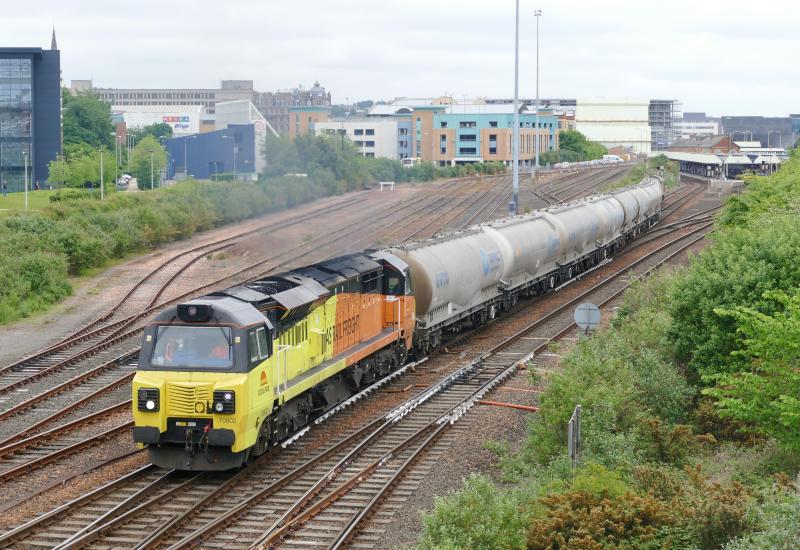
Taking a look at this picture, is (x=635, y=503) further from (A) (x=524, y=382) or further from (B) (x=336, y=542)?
(A) (x=524, y=382)

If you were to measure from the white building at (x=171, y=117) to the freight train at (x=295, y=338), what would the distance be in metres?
107

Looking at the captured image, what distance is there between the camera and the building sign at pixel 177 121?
146 meters

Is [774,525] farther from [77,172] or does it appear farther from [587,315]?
[77,172]

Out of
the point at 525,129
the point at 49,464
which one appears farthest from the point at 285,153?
the point at 525,129

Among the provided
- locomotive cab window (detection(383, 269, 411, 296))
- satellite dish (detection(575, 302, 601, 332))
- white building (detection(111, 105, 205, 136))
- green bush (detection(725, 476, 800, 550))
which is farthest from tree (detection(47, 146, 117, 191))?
green bush (detection(725, 476, 800, 550))

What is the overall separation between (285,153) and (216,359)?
1241 inches

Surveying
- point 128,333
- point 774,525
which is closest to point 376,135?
point 128,333

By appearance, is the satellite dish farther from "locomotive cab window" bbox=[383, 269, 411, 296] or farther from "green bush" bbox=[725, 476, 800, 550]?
"green bush" bbox=[725, 476, 800, 550]

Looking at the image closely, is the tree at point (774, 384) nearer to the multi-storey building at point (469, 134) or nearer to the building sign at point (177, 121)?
the multi-storey building at point (469, 134)

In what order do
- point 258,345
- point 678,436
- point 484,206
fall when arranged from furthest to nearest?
point 484,206, point 678,436, point 258,345

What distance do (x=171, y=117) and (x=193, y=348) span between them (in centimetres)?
14536

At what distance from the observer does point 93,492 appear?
56.1 ft

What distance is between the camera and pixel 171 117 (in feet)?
518

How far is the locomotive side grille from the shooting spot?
57.3 ft
